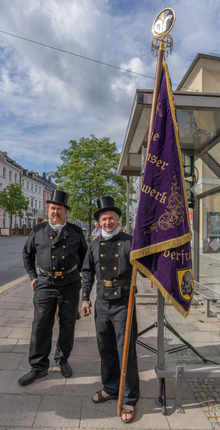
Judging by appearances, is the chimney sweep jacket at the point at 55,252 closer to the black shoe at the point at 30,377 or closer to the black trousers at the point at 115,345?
the black trousers at the point at 115,345

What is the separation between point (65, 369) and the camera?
10.2ft

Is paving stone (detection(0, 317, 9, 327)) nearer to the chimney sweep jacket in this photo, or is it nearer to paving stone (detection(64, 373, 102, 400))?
the chimney sweep jacket

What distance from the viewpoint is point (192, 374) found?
258cm

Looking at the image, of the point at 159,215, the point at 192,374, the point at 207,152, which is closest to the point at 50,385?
the point at 192,374

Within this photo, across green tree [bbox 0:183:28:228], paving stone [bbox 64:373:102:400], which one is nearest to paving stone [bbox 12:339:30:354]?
paving stone [bbox 64:373:102:400]

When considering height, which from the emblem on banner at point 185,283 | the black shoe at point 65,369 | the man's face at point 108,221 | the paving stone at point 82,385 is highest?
the man's face at point 108,221

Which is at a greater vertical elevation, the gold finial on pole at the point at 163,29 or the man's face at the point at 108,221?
the gold finial on pole at the point at 163,29

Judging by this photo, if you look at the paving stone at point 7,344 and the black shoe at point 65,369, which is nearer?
the black shoe at point 65,369

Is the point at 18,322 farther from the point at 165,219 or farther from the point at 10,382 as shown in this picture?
the point at 165,219

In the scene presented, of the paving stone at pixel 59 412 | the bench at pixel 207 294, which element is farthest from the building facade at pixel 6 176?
the paving stone at pixel 59 412

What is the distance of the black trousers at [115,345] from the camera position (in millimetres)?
2465

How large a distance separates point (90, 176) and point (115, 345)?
661 inches

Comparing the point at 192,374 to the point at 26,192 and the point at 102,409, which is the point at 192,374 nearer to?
the point at 102,409

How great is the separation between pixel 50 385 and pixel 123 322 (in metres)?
1.12
